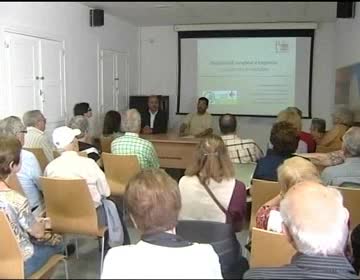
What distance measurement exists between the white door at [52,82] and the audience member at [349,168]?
3048 millimetres

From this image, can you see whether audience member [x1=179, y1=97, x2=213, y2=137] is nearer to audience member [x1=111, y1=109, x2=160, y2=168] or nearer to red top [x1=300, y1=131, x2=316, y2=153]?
red top [x1=300, y1=131, x2=316, y2=153]

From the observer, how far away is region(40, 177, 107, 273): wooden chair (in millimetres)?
2531

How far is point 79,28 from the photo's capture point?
539cm

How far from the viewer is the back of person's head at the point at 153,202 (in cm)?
133

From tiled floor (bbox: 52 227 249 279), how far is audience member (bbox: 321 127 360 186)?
2.12 ft

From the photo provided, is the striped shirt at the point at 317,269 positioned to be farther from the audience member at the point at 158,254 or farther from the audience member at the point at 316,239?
the audience member at the point at 158,254

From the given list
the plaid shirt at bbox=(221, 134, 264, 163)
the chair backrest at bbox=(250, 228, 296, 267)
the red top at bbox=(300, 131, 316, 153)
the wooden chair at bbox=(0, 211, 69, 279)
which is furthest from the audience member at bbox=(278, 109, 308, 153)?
the wooden chair at bbox=(0, 211, 69, 279)

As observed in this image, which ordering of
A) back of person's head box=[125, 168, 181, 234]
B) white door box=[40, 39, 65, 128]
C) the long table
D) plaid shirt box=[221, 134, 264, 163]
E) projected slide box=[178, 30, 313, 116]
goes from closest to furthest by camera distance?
back of person's head box=[125, 168, 181, 234] → plaid shirt box=[221, 134, 264, 163] → white door box=[40, 39, 65, 128] → the long table → projected slide box=[178, 30, 313, 116]

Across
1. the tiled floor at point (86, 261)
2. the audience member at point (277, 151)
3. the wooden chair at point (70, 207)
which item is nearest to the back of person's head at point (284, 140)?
the audience member at point (277, 151)

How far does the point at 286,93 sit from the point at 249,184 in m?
4.18

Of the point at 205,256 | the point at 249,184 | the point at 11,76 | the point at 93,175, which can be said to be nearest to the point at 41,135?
the point at 11,76

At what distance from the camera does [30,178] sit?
278cm

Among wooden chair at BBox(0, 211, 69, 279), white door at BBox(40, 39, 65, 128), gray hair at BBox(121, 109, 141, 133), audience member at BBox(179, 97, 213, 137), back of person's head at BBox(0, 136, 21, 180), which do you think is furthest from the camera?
audience member at BBox(179, 97, 213, 137)

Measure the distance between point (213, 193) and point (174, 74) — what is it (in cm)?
528
